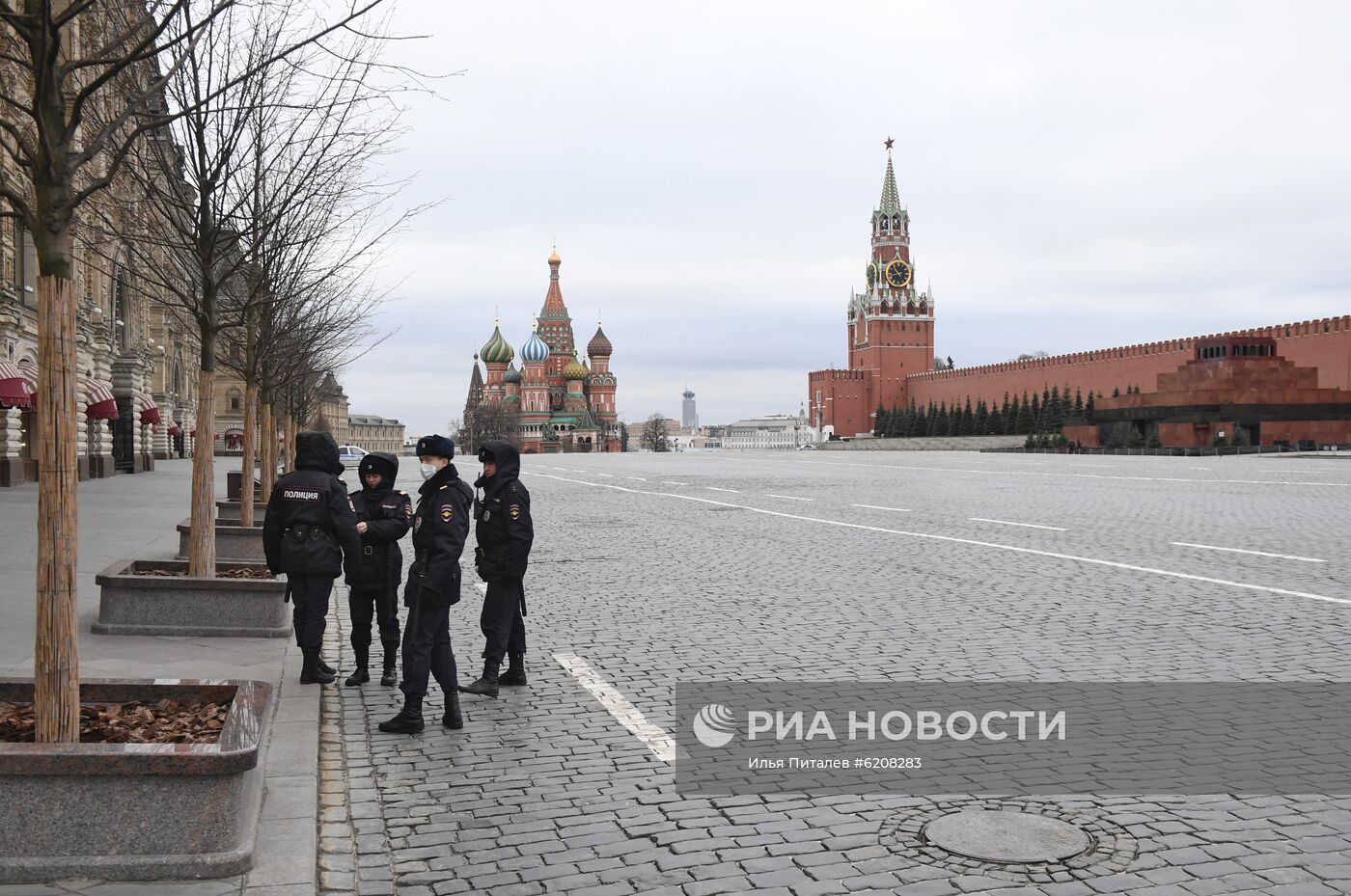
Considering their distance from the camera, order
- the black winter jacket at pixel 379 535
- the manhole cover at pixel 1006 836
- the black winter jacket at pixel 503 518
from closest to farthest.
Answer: the manhole cover at pixel 1006 836 < the black winter jacket at pixel 503 518 < the black winter jacket at pixel 379 535

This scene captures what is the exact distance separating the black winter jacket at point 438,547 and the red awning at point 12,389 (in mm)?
19075

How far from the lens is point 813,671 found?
7.16 metres

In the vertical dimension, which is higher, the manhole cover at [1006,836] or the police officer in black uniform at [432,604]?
the police officer in black uniform at [432,604]

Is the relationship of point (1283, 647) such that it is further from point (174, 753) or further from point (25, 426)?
point (25, 426)

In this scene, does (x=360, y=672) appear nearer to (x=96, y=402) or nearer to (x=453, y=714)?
(x=453, y=714)

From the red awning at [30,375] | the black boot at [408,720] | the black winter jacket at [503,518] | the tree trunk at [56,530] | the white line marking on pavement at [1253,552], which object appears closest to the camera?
the tree trunk at [56,530]

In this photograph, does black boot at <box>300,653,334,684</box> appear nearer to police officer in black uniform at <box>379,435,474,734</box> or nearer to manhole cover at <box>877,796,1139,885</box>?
police officer in black uniform at <box>379,435,474,734</box>

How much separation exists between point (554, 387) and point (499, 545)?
15118 centimetres

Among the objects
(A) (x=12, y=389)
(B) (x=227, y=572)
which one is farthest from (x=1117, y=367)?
(B) (x=227, y=572)

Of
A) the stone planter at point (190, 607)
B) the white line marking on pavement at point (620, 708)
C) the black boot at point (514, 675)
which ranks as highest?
the stone planter at point (190, 607)

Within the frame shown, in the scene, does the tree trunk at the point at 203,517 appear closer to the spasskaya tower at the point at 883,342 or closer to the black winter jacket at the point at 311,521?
the black winter jacket at the point at 311,521

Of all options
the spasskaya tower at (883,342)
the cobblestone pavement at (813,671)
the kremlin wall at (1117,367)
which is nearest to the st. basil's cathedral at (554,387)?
the spasskaya tower at (883,342)

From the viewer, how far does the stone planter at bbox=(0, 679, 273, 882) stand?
153 inches

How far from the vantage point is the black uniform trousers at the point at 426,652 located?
609 centimetres
